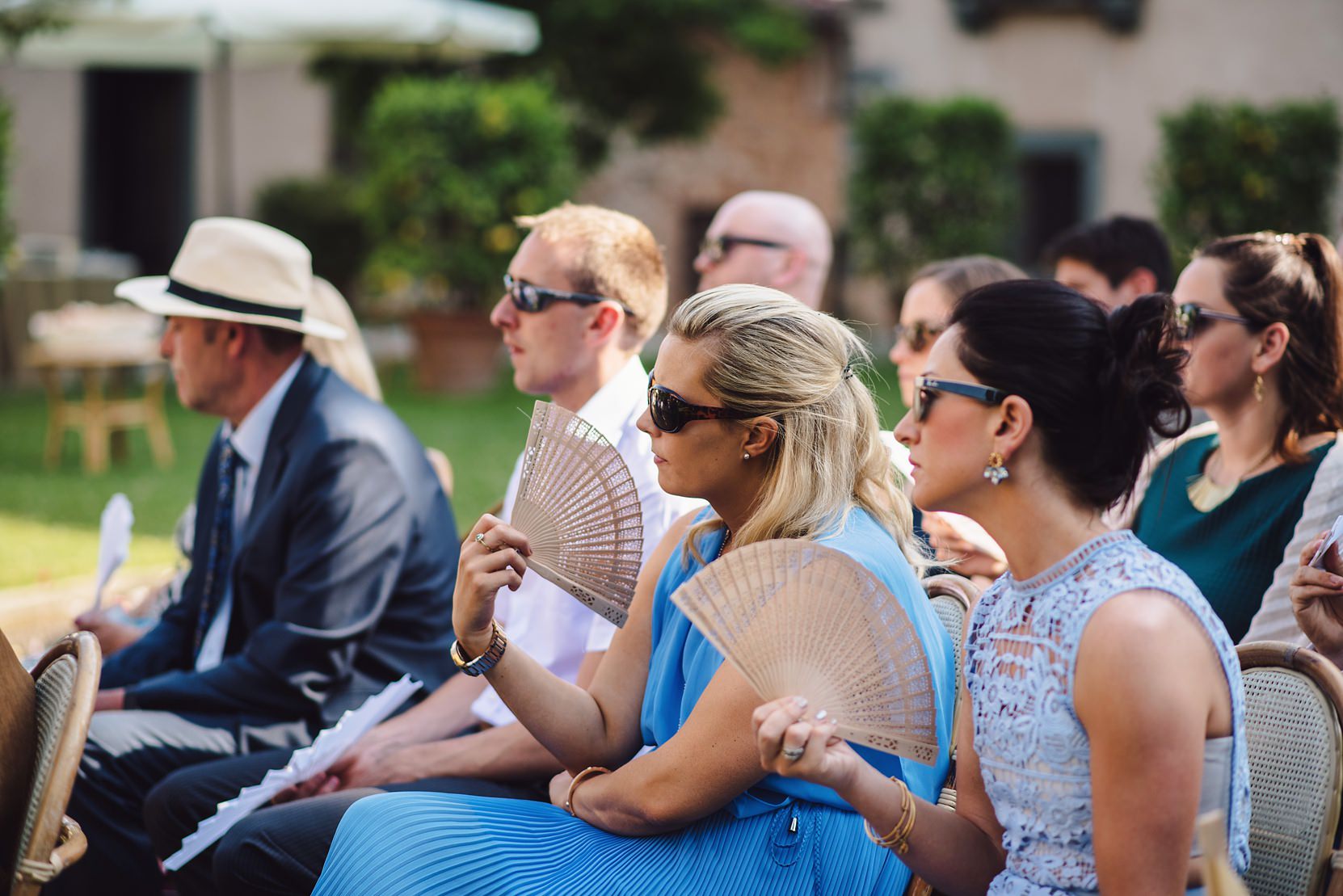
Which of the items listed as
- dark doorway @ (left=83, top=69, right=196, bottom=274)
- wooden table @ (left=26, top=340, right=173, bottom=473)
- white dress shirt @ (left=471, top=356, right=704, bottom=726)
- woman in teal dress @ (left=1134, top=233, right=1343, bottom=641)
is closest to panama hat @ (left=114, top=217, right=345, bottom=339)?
white dress shirt @ (left=471, top=356, right=704, bottom=726)

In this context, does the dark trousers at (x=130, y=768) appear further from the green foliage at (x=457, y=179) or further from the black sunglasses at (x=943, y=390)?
the green foliage at (x=457, y=179)

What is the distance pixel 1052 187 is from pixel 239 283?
14.2m

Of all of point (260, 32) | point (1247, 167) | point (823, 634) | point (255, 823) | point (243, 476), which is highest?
point (260, 32)

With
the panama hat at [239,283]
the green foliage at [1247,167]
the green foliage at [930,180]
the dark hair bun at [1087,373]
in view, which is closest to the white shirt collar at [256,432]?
the panama hat at [239,283]

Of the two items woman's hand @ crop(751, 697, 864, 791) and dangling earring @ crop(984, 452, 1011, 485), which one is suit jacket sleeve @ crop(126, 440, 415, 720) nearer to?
woman's hand @ crop(751, 697, 864, 791)

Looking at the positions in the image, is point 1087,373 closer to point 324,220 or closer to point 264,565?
point 264,565

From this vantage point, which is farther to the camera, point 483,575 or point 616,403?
point 616,403

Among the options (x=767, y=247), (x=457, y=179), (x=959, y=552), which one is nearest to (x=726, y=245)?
(x=767, y=247)

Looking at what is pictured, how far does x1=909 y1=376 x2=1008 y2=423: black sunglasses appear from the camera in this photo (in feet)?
6.33

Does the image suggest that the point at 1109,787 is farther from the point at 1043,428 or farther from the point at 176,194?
the point at 176,194

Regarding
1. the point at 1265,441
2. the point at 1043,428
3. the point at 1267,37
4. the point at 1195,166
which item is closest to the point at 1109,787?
the point at 1043,428

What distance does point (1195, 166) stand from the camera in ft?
44.0

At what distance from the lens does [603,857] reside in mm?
2320

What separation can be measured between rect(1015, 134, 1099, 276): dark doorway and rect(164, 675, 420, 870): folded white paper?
13798 millimetres
